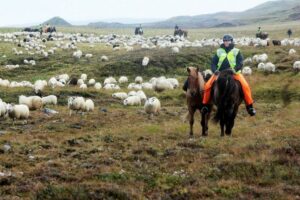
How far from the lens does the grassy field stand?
1235 centimetres

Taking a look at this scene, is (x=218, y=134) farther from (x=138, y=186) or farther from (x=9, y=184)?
(x=9, y=184)

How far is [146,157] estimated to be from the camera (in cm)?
1603

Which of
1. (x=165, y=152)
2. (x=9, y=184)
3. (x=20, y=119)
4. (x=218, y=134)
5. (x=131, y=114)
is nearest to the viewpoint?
(x=9, y=184)

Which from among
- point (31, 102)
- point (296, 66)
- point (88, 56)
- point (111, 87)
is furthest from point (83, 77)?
point (296, 66)

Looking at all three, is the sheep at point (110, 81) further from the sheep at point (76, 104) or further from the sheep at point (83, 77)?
the sheep at point (76, 104)

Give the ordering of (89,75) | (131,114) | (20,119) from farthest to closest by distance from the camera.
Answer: (89,75) → (131,114) → (20,119)

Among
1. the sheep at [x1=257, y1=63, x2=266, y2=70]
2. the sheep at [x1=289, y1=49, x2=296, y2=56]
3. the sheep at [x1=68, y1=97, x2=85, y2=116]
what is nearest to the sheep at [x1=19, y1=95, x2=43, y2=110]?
the sheep at [x1=68, y1=97, x2=85, y2=116]

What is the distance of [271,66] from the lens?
4297 cm

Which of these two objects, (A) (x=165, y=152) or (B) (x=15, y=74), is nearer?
(A) (x=165, y=152)

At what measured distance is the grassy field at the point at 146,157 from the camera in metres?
12.4

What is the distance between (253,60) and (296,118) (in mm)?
23886

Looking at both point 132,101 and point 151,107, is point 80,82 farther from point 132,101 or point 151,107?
point 151,107

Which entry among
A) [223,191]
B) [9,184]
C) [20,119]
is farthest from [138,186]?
[20,119]

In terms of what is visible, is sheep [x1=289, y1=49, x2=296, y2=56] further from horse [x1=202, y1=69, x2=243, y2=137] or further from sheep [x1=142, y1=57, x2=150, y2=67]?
horse [x1=202, y1=69, x2=243, y2=137]
